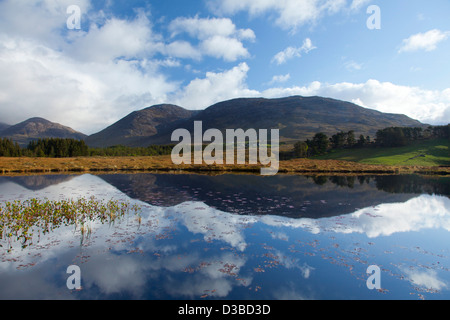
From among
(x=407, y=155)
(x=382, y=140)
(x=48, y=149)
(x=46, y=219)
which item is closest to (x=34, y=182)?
(x=46, y=219)

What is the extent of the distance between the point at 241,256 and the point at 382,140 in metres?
94.6

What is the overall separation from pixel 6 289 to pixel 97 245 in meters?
4.50

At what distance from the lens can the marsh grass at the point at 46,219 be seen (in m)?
14.4

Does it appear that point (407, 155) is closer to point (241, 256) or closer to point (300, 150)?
point (300, 150)

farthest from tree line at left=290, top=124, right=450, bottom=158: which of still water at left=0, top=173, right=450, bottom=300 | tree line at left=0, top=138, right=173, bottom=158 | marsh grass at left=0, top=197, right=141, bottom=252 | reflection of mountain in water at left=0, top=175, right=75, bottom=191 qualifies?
tree line at left=0, top=138, right=173, bottom=158

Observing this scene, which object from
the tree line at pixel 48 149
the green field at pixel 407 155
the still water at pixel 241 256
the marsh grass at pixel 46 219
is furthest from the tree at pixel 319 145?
the tree line at pixel 48 149

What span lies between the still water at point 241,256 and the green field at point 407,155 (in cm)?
5346

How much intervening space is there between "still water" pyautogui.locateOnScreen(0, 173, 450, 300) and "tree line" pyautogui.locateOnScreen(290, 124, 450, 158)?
74042mm

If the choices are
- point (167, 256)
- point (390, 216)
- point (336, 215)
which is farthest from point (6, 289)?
point (390, 216)

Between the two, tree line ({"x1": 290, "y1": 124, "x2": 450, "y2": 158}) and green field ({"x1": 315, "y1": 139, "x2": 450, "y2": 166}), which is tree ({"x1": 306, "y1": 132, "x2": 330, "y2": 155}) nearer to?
tree line ({"x1": 290, "y1": 124, "x2": 450, "y2": 158})

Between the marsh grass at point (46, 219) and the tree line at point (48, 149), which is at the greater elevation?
the tree line at point (48, 149)

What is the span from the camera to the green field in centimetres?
6569

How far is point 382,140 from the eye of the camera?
287 ft

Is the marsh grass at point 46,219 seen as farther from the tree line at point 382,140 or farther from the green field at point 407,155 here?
the tree line at point 382,140
